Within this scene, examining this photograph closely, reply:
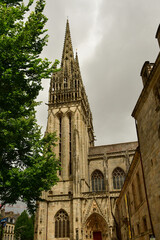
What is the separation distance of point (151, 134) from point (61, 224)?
925 inches

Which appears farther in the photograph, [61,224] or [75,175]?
[75,175]

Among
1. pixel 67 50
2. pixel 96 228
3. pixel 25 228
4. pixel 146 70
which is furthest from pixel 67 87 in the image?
pixel 25 228

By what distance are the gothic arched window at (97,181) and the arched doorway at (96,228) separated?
742cm

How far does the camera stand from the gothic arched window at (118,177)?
3603cm

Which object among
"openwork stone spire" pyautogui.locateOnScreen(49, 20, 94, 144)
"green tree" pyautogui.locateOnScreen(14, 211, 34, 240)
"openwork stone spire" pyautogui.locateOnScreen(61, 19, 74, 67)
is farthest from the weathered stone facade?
"green tree" pyautogui.locateOnScreen(14, 211, 34, 240)

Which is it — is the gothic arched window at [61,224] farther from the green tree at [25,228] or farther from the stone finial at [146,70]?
the stone finial at [146,70]

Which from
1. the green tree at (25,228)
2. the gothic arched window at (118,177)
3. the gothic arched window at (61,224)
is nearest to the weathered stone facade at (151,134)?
the gothic arched window at (61,224)

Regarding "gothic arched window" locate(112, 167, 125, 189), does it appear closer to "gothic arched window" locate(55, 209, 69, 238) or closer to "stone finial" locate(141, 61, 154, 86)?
"gothic arched window" locate(55, 209, 69, 238)

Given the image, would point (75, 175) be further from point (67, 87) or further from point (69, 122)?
point (67, 87)

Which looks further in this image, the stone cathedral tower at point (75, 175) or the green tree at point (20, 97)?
the stone cathedral tower at point (75, 175)

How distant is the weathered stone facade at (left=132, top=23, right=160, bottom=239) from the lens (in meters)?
9.37

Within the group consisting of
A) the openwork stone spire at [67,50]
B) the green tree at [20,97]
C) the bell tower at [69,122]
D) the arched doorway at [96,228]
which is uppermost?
the openwork stone spire at [67,50]

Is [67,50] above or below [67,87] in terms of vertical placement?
above

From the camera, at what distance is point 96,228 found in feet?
93.9
